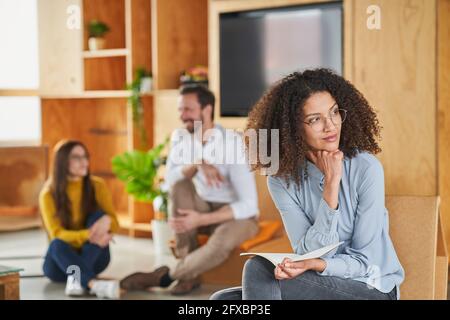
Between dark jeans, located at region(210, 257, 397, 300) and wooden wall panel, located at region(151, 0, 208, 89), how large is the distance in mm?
2435

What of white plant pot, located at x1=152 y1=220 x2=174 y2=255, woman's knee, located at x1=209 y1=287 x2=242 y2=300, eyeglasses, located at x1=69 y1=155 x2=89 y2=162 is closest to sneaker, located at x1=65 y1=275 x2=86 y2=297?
eyeglasses, located at x1=69 y1=155 x2=89 y2=162

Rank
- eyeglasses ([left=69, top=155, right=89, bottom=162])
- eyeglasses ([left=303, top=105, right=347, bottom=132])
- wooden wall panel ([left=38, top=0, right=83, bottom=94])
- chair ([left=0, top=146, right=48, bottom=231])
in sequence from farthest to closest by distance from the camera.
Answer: eyeglasses ([left=69, top=155, right=89, bottom=162]), chair ([left=0, top=146, right=48, bottom=231]), wooden wall panel ([left=38, top=0, right=83, bottom=94]), eyeglasses ([left=303, top=105, right=347, bottom=132])

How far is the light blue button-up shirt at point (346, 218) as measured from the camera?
1247 mm

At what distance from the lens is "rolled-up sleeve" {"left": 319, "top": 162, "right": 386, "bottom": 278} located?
1259 mm

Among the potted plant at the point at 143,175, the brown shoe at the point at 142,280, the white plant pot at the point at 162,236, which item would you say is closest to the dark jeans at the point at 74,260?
the brown shoe at the point at 142,280

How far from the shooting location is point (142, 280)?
8.11 feet

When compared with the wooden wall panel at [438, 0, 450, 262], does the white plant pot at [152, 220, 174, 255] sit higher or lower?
lower

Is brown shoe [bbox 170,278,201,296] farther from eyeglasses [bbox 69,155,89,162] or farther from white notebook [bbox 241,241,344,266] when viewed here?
white notebook [bbox 241,241,344,266]

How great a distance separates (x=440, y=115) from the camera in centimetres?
138

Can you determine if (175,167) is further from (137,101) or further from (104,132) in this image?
(104,132)

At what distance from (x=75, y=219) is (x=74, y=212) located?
2 cm

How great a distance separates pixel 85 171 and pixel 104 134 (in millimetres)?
1279

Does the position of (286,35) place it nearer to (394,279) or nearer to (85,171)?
(85,171)
